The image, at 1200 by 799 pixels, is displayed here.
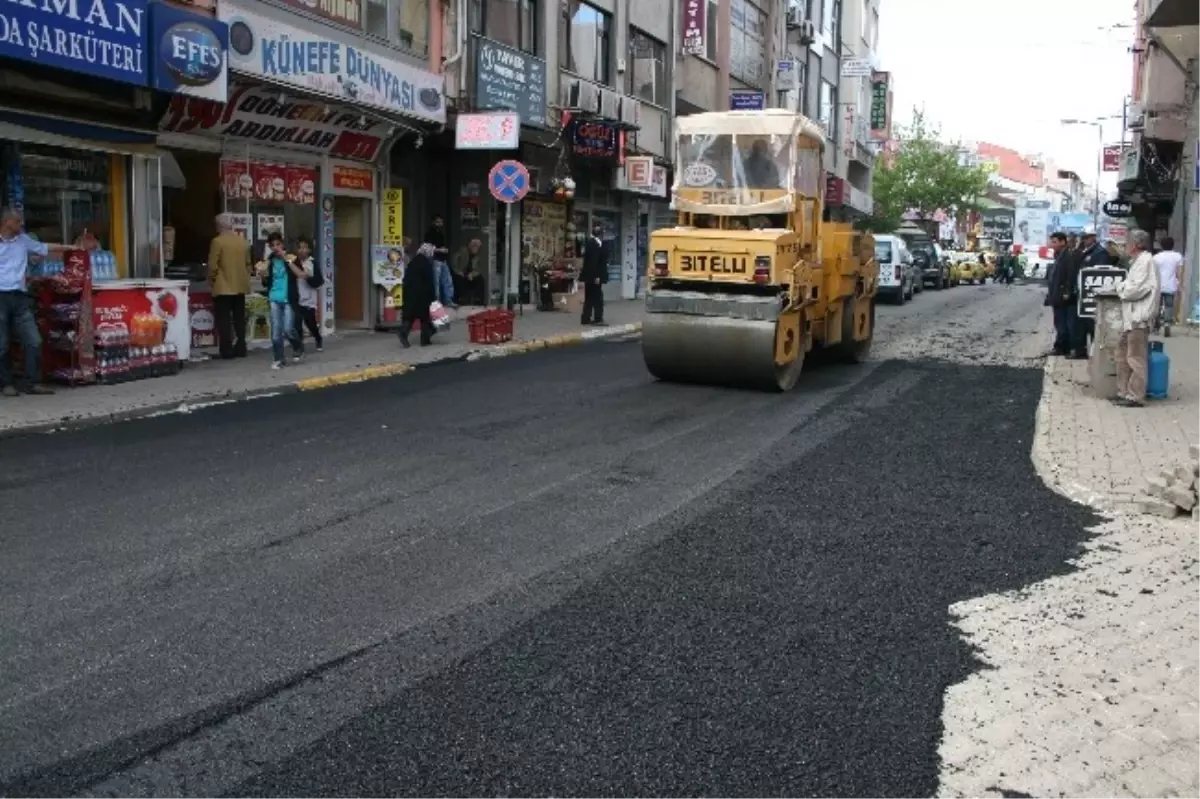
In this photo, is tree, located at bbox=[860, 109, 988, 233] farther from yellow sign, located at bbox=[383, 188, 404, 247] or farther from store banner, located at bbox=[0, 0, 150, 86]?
store banner, located at bbox=[0, 0, 150, 86]

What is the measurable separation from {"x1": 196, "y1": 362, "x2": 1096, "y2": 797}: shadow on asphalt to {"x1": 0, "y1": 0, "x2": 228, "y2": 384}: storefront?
7.92m

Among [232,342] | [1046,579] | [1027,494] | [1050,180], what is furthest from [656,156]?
[1050,180]

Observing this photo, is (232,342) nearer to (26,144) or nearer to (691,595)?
(26,144)

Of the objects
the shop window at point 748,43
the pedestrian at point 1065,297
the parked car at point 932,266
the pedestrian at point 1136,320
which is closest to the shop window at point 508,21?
the pedestrian at point 1065,297

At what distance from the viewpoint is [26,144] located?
1232 cm

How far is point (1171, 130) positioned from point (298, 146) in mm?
22979

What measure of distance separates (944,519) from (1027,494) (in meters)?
1.15

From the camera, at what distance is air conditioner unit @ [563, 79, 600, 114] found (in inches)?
977

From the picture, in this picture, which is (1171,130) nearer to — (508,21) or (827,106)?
(508,21)

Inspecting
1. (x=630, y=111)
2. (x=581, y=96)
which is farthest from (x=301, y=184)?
(x=630, y=111)

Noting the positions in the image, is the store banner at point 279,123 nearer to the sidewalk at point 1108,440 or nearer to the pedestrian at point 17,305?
the pedestrian at point 17,305

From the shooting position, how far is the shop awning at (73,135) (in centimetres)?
1188

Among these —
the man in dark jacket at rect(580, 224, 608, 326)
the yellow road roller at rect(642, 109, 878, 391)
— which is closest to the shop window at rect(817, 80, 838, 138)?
the man in dark jacket at rect(580, 224, 608, 326)

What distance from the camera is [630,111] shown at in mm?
27812
